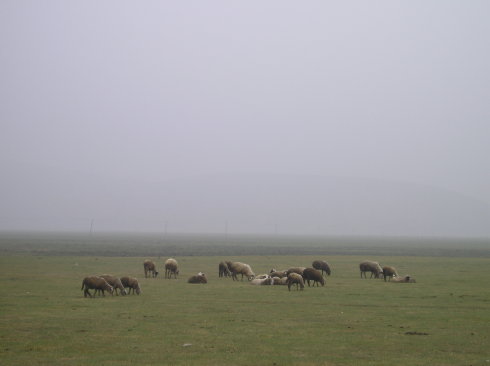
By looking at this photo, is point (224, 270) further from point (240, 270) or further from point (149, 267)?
point (149, 267)

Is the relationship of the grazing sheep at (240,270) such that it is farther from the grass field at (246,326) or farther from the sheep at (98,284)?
the sheep at (98,284)

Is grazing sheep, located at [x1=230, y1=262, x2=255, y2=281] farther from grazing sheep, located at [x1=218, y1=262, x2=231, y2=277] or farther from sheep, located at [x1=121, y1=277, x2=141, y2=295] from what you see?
sheep, located at [x1=121, y1=277, x2=141, y2=295]

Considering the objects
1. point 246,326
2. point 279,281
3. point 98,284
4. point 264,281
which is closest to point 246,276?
point 264,281

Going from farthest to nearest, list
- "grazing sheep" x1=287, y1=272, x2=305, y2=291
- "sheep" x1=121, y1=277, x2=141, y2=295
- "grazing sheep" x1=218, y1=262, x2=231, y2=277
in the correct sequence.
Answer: "grazing sheep" x1=218, y1=262, x2=231, y2=277 < "grazing sheep" x1=287, y1=272, x2=305, y2=291 < "sheep" x1=121, y1=277, x2=141, y2=295

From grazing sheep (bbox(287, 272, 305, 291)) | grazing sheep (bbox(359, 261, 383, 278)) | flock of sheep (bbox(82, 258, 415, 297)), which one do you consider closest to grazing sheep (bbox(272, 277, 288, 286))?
flock of sheep (bbox(82, 258, 415, 297))

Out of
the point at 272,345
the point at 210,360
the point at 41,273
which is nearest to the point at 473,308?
the point at 272,345

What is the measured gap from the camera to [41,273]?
1474 inches

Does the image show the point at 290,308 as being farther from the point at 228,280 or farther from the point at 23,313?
the point at 228,280

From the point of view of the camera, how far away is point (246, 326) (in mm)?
17641

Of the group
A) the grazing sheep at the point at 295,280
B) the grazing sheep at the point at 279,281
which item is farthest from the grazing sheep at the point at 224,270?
the grazing sheep at the point at 295,280

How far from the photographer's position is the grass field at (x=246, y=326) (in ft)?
44.6

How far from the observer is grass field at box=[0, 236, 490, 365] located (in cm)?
1359

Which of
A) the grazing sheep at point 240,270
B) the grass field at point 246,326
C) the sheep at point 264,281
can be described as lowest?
the grass field at point 246,326

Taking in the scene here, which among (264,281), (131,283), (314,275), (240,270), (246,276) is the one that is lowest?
(246,276)
